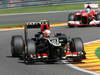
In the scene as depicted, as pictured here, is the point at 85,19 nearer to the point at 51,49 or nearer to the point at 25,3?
the point at 51,49

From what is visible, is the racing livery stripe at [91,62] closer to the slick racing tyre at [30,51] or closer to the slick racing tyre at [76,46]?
the slick racing tyre at [76,46]

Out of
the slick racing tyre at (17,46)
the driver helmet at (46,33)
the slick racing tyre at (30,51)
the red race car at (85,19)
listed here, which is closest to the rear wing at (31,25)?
the driver helmet at (46,33)

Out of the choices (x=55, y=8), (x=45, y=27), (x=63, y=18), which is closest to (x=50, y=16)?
(x=63, y=18)

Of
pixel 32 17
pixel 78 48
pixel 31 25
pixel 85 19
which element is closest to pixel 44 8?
pixel 32 17

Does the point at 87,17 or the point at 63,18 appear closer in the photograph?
the point at 87,17

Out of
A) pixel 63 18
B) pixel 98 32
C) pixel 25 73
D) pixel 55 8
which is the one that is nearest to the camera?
pixel 25 73

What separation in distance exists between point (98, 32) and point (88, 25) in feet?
10.1

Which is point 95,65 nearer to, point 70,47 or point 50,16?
point 70,47

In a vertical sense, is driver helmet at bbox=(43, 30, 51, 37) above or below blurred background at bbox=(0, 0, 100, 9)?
below

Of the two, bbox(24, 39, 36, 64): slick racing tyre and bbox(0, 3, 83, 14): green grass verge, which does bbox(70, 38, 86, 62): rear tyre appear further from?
bbox(0, 3, 83, 14): green grass verge

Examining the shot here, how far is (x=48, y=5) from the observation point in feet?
152

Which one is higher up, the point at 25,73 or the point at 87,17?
the point at 87,17

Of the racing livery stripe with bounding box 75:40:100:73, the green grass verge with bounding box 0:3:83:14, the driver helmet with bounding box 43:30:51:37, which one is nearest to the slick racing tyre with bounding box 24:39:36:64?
the driver helmet with bounding box 43:30:51:37

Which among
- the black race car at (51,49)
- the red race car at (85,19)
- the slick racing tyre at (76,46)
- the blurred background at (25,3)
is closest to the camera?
the black race car at (51,49)
